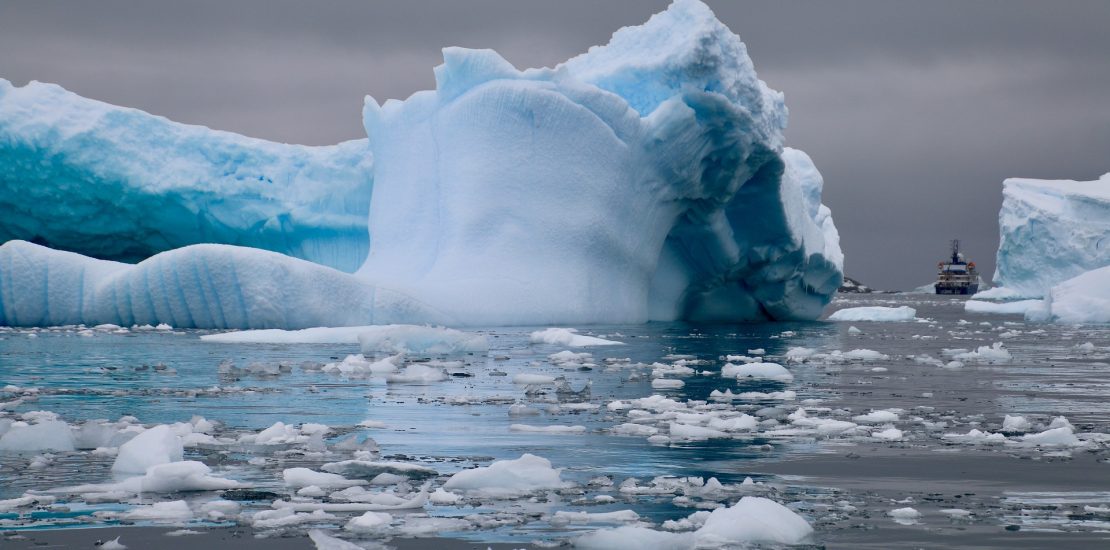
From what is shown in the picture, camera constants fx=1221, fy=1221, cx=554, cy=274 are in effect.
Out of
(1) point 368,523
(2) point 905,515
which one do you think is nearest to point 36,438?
(1) point 368,523

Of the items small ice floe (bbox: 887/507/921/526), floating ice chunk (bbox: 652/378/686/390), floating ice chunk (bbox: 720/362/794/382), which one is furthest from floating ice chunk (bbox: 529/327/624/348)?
small ice floe (bbox: 887/507/921/526)

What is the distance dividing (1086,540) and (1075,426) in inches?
124

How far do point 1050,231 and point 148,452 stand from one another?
41099 millimetres

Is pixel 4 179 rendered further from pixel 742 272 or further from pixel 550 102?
pixel 742 272

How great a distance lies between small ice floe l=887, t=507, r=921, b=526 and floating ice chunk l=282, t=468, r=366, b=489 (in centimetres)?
178

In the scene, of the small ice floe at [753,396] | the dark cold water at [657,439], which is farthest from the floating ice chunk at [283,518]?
the small ice floe at [753,396]

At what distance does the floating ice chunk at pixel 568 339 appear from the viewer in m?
14.0

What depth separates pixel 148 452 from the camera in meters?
4.48

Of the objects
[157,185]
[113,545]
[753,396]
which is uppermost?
[157,185]

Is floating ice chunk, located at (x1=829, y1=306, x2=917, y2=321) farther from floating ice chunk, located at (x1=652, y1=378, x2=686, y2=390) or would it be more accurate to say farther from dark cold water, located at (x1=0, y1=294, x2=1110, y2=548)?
floating ice chunk, located at (x1=652, y1=378, x2=686, y2=390)

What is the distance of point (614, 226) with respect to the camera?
66.1 ft

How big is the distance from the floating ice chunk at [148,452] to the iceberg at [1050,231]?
4009 cm

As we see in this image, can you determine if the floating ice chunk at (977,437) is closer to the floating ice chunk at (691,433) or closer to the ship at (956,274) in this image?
the floating ice chunk at (691,433)

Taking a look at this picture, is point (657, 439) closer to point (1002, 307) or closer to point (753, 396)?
point (753, 396)
